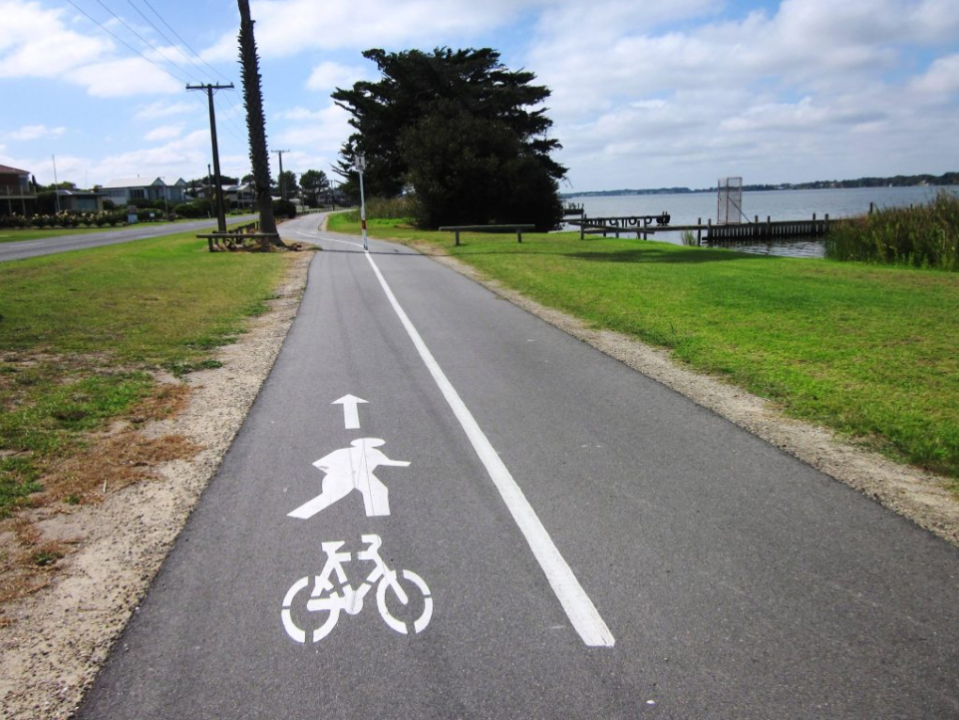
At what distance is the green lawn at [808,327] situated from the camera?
662 cm

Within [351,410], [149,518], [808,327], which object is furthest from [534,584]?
[808,327]

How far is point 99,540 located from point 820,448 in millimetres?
5069

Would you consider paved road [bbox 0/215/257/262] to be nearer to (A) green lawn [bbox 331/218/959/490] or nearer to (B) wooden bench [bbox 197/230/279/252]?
(B) wooden bench [bbox 197/230/279/252]

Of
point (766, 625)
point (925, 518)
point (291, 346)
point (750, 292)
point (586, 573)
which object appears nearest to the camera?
point (766, 625)

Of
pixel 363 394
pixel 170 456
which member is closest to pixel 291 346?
pixel 363 394

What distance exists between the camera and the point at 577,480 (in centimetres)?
530

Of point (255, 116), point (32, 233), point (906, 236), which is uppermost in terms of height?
point (255, 116)

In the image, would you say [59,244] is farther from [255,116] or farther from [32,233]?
[32,233]

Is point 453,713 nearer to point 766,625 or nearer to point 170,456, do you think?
point 766,625

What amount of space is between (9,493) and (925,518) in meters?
5.84

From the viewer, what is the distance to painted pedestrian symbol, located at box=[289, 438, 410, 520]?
4910mm

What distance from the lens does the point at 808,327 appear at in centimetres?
1077

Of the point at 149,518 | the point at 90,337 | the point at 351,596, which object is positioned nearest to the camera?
the point at 351,596

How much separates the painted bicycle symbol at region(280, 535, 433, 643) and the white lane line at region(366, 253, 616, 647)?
67 centimetres
